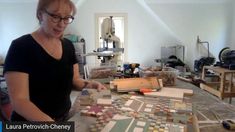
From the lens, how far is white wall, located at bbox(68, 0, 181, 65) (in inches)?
205

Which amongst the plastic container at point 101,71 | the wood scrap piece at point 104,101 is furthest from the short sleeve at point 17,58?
the plastic container at point 101,71

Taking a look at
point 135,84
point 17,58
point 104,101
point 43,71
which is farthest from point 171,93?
point 17,58

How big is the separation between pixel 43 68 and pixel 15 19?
454cm

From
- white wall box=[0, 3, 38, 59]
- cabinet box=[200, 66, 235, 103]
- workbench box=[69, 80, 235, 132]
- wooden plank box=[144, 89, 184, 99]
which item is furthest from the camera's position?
white wall box=[0, 3, 38, 59]

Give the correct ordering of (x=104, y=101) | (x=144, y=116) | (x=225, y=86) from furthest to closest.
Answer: (x=225, y=86), (x=104, y=101), (x=144, y=116)

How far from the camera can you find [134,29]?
534 cm

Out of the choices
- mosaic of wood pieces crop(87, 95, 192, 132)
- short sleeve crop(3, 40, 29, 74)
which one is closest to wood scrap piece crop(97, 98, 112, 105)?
mosaic of wood pieces crop(87, 95, 192, 132)

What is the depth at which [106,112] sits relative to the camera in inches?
44.2

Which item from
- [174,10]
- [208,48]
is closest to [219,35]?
[208,48]

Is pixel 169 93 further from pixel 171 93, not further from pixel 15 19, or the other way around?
pixel 15 19

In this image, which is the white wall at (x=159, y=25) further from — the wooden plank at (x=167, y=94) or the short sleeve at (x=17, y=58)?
the short sleeve at (x=17, y=58)

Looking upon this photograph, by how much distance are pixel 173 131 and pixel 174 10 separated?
15.4 ft

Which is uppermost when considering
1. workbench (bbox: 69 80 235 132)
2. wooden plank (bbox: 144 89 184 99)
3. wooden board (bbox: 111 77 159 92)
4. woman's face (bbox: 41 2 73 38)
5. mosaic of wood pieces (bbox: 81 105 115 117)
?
woman's face (bbox: 41 2 73 38)

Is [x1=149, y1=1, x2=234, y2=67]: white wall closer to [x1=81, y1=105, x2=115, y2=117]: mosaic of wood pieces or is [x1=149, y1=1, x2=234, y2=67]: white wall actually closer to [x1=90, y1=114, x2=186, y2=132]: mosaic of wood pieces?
[x1=81, y1=105, x2=115, y2=117]: mosaic of wood pieces
